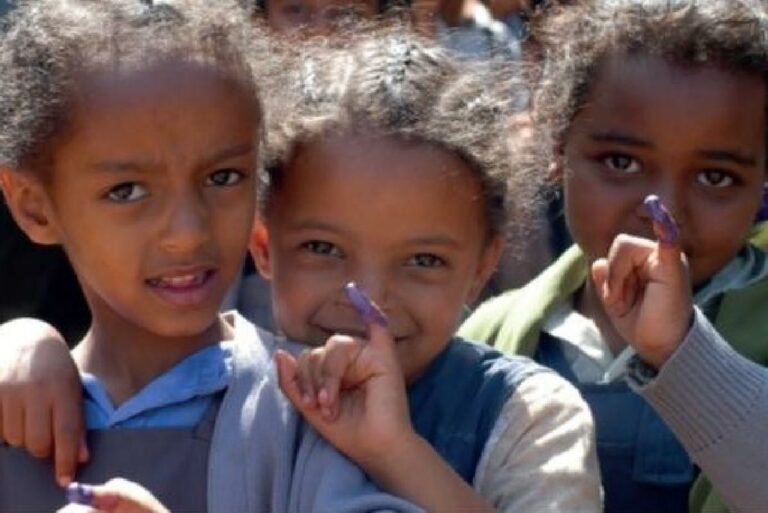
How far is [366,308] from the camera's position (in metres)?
1.78

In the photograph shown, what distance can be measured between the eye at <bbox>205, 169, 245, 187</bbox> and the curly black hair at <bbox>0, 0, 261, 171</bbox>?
79mm

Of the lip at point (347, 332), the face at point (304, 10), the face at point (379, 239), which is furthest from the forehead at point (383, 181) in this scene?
the face at point (304, 10)

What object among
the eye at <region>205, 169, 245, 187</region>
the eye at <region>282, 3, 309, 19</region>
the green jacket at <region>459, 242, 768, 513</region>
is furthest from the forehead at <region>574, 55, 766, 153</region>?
the eye at <region>282, 3, 309, 19</region>

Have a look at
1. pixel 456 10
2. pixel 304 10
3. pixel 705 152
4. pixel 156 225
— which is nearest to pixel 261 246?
pixel 156 225

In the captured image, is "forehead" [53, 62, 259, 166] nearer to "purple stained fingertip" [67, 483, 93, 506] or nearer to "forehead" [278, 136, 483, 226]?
"forehead" [278, 136, 483, 226]

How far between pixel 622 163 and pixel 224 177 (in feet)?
1.91

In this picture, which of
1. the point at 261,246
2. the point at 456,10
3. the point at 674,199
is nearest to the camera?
the point at 261,246

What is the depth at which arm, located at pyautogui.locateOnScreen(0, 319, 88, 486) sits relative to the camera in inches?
71.5

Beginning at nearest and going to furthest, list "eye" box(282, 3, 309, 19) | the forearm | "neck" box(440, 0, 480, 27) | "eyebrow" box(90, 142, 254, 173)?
1. the forearm
2. "eyebrow" box(90, 142, 254, 173)
3. "eye" box(282, 3, 309, 19)
4. "neck" box(440, 0, 480, 27)

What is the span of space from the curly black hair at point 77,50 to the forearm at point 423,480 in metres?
0.42

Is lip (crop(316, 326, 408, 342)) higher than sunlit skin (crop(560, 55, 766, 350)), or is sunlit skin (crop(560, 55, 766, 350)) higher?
sunlit skin (crop(560, 55, 766, 350))

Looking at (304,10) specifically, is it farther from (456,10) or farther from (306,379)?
(306,379)

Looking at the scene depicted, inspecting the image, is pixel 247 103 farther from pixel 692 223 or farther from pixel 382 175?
pixel 692 223

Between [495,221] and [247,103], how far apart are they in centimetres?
31
